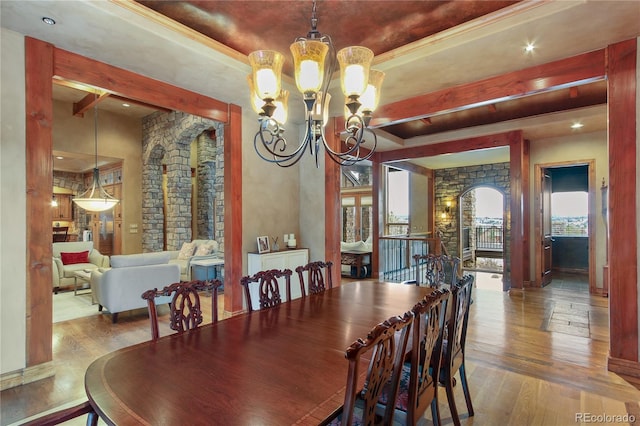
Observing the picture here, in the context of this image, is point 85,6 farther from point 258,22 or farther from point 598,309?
point 598,309

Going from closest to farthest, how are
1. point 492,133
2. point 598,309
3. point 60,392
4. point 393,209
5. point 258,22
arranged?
1. point 60,392
2. point 258,22
3. point 598,309
4. point 492,133
5. point 393,209

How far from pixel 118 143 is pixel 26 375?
626cm

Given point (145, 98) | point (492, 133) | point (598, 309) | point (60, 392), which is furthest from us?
point (492, 133)

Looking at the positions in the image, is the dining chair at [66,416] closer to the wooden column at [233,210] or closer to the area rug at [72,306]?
the wooden column at [233,210]

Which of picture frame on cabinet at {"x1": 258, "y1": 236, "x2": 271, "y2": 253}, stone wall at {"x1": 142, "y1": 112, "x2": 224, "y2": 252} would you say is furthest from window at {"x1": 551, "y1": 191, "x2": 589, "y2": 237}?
stone wall at {"x1": 142, "y1": 112, "x2": 224, "y2": 252}

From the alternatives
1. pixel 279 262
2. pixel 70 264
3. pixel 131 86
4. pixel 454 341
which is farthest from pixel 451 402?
pixel 70 264

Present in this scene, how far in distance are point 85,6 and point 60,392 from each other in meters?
2.83

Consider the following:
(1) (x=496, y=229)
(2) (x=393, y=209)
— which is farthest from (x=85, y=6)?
(1) (x=496, y=229)

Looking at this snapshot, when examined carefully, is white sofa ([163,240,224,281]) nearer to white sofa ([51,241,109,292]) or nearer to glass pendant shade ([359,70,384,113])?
white sofa ([51,241,109,292])

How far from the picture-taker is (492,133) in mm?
5980

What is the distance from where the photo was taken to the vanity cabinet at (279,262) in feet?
14.4

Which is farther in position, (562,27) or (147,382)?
(562,27)

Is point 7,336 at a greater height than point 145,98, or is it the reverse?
point 145,98

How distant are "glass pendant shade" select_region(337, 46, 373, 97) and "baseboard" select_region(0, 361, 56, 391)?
10.6ft
